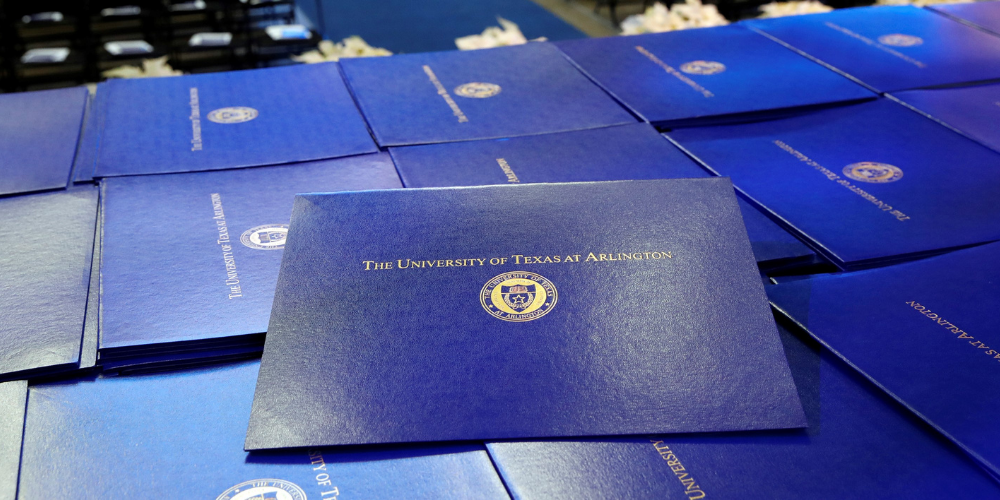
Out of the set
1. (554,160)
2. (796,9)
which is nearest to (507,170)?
(554,160)

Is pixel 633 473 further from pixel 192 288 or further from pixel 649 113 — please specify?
pixel 649 113

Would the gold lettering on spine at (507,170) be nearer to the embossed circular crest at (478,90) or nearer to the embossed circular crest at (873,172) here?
the embossed circular crest at (478,90)

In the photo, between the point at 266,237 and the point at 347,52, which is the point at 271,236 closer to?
the point at 266,237

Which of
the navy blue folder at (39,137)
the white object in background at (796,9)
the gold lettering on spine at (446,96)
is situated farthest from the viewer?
the white object in background at (796,9)

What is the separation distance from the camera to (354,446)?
0.74 metres

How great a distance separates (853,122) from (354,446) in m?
1.13

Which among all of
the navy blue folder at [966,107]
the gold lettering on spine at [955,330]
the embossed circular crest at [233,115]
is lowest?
the embossed circular crest at [233,115]

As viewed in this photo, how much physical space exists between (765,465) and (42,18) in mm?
3565

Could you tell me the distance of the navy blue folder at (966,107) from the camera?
1.39 metres

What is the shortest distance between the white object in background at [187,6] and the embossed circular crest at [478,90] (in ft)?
7.59

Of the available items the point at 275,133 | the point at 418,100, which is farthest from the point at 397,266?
the point at 418,100

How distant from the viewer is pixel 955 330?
886mm

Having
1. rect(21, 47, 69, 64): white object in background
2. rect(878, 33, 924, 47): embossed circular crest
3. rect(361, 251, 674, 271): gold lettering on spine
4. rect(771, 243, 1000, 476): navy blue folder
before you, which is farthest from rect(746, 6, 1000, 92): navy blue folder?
rect(21, 47, 69, 64): white object in background

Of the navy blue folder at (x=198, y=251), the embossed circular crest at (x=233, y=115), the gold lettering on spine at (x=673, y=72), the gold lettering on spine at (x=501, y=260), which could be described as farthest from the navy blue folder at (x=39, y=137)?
the gold lettering on spine at (x=673, y=72)
